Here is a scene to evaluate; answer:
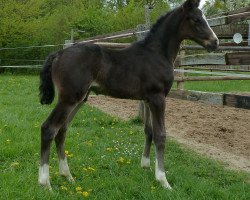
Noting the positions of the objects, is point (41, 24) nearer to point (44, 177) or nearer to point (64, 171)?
point (64, 171)

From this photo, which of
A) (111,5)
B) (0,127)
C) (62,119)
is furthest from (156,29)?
(111,5)

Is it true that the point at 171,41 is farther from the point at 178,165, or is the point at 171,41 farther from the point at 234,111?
the point at 234,111

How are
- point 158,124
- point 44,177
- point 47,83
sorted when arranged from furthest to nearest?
point 158,124
point 47,83
point 44,177

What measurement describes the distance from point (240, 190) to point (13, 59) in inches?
712

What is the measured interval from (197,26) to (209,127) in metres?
3.08

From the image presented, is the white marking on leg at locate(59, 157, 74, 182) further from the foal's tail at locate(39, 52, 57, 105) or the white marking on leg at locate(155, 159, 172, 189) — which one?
the white marking on leg at locate(155, 159, 172, 189)

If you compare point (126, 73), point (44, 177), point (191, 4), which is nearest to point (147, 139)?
point (126, 73)

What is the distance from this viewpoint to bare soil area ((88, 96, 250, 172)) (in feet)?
19.1

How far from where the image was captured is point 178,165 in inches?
201

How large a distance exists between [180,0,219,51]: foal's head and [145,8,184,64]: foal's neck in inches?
3.2

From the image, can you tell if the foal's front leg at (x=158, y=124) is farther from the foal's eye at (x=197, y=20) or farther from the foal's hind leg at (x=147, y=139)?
the foal's eye at (x=197, y=20)

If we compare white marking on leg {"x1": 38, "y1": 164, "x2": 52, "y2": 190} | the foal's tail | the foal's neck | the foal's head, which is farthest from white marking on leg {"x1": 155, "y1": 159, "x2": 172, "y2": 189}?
the foal's head

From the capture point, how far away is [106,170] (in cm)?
475

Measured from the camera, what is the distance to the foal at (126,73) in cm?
414
